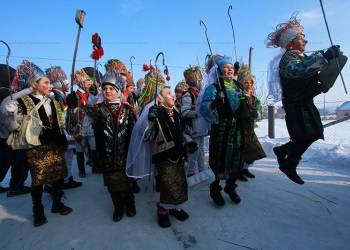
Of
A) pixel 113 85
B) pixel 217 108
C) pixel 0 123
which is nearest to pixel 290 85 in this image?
pixel 217 108

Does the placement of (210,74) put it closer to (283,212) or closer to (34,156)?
(283,212)

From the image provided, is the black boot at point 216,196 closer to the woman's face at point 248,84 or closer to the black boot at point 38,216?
the woman's face at point 248,84

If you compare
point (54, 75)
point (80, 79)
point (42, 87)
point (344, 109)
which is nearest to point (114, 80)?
point (42, 87)

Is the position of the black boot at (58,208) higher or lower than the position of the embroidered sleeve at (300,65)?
lower

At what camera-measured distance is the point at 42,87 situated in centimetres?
248

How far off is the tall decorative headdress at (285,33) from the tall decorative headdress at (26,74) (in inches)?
123

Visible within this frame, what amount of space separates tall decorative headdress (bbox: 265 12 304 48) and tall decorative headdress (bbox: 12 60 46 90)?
3.11m

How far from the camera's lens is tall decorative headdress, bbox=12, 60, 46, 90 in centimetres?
243

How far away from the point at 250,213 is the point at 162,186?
1.21 metres

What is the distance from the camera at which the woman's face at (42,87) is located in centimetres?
246

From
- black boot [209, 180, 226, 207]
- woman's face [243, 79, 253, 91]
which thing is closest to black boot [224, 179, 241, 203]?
black boot [209, 180, 226, 207]

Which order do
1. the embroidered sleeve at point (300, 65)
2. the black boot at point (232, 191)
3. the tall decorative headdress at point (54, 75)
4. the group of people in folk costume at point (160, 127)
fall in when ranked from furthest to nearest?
the tall decorative headdress at point (54, 75) < the black boot at point (232, 191) < the group of people in folk costume at point (160, 127) < the embroidered sleeve at point (300, 65)

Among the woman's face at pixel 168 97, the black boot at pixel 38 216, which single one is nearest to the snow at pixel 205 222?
the black boot at pixel 38 216

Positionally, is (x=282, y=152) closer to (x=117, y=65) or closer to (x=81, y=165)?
(x=117, y=65)
